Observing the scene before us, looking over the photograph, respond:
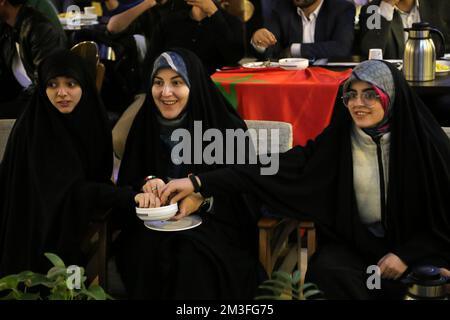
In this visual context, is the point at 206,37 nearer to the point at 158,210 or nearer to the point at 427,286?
the point at 158,210

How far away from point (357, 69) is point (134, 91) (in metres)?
2.72

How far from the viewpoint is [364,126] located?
295 cm

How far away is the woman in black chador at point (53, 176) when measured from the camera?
3123mm

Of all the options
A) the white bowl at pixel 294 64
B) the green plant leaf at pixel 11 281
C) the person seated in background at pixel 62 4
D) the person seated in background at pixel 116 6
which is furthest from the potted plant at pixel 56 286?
the person seated in background at pixel 62 4

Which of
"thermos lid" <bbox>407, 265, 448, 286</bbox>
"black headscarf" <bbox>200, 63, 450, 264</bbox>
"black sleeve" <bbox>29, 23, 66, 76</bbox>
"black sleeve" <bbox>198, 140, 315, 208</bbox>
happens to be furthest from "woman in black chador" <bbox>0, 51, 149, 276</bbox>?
"black sleeve" <bbox>29, 23, 66, 76</bbox>

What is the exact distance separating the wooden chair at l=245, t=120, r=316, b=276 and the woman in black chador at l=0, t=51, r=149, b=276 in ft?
1.45

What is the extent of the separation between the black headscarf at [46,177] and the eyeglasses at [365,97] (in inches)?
36.6

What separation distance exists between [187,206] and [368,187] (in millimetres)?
621

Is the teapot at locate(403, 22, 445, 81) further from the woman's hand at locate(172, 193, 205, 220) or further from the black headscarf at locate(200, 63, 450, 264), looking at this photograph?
the woman's hand at locate(172, 193, 205, 220)

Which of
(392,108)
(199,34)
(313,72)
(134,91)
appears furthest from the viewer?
(134,91)

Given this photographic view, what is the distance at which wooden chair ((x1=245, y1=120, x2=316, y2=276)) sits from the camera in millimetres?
3027

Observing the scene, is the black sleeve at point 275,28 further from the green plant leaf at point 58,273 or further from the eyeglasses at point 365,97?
the green plant leaf at point 58,273

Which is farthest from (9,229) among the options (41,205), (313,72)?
(313,72)

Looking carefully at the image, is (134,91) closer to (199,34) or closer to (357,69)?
(199,34)
